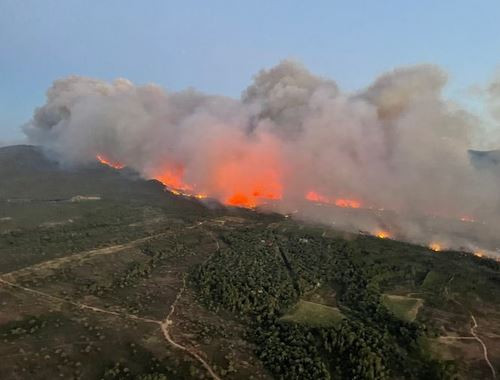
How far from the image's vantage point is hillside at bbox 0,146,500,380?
55.2 metres

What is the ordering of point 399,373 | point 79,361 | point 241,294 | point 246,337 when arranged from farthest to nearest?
point 241,294, point 246,337, point 399,373, point 79,361

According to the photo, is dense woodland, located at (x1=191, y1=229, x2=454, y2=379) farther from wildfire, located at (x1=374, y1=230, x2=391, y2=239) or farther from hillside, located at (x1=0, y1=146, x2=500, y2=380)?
wildfire, located at (x1=374, y1=230, x2=391, y2=239)

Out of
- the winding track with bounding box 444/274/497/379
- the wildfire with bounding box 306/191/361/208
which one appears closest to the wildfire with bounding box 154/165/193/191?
the wildfire with bounding box 306/191/361/208

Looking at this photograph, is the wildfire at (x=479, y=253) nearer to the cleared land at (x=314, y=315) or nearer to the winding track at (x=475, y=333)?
the winding track at (x=475, y=333)

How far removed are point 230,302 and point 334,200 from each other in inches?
3316

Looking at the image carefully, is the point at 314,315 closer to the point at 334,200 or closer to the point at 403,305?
the point at 403,305

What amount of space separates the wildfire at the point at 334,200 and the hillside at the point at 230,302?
31.3m

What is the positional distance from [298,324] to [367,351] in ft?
37.0

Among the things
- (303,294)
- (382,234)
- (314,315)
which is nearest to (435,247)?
(382,234)

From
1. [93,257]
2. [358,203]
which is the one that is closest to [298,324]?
[93,257]

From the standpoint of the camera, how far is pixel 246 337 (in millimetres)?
62812

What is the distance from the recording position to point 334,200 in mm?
149750

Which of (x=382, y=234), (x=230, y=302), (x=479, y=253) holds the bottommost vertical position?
(x=230, y=302)

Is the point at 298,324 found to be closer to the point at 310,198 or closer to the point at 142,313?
the point at 142,313
